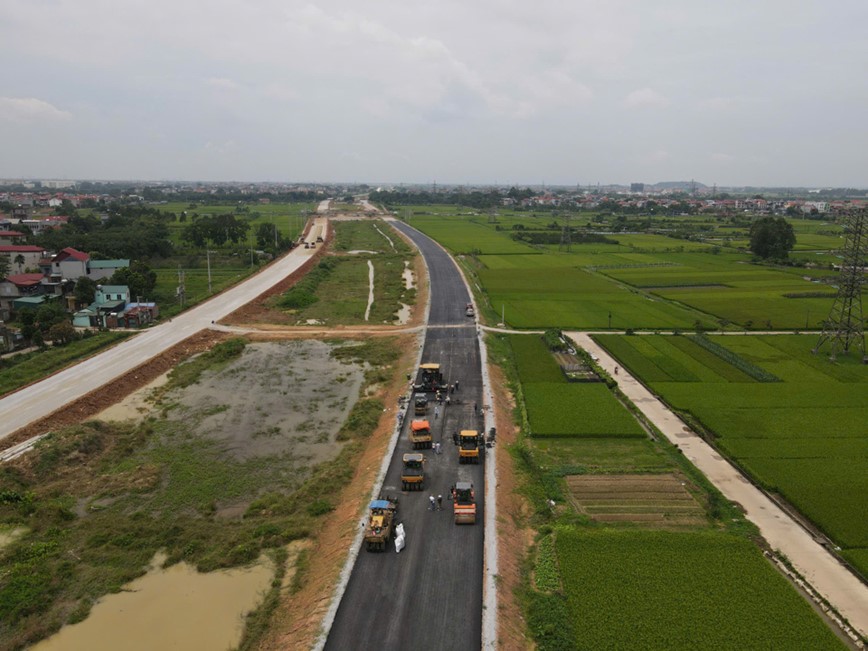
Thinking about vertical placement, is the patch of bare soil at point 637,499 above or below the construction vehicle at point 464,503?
below

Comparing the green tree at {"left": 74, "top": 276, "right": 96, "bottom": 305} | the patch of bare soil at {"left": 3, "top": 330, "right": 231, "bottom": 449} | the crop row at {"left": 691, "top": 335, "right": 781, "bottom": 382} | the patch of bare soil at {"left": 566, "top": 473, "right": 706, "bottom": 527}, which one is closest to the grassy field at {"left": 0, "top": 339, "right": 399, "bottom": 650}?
the patch of bare soil at {"left": 3, "top": 330, "right": 231, "bottom": 449}

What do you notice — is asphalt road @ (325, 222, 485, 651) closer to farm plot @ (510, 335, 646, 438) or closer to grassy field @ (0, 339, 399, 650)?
grassy field @ (0, 339, 399, 650)

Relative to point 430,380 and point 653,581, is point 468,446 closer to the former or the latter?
point 430,380

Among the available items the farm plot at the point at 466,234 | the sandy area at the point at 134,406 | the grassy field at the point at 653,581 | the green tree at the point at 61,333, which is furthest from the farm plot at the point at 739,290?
the green tree at the point at 61,333

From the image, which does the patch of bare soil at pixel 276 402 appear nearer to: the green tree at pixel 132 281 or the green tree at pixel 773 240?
the green tree at pixel 132 281

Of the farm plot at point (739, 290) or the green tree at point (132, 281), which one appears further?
the farm plot at point (739, 290)

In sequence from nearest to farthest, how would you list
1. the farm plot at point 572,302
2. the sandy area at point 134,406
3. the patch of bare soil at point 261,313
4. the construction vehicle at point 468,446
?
the construction vehicle at point 468,446 → the sandy area at point 134,406 → the patch of bare soil at point 261,313 → the farm plot at point 572,302
